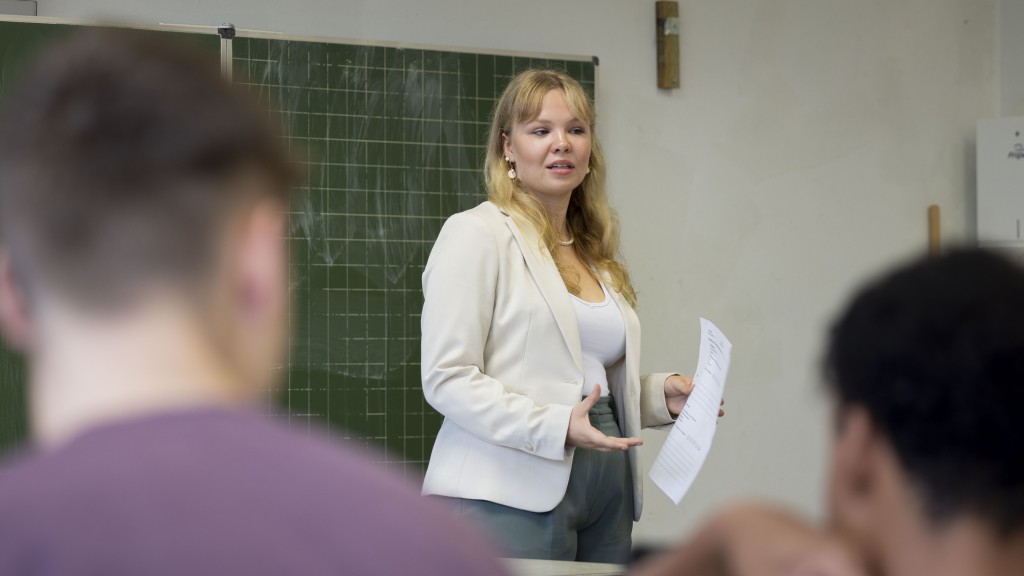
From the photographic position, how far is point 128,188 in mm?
542

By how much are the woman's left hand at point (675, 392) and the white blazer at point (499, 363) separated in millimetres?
252

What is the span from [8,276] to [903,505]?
1.58 feet

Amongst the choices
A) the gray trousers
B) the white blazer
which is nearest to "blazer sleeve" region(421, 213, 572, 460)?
the white blazer

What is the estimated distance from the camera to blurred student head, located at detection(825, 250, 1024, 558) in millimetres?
566

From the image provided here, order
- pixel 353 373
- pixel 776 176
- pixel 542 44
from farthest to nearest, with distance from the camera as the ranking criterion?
pixel 776 176 → pixel 542 44 → pixel 353 373

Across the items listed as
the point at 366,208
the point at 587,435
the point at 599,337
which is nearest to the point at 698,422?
the point at 587,435

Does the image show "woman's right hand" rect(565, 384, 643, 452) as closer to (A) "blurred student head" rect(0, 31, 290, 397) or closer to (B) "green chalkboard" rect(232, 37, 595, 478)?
(B) "green chalkboard" rect(232, 37, 595, 478)

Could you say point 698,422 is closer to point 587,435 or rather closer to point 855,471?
point 587,435

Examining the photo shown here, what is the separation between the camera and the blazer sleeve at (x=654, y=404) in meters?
2.54

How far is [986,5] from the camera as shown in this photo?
178 inches

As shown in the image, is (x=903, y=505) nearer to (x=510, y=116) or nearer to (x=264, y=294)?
(x=264, y=294)

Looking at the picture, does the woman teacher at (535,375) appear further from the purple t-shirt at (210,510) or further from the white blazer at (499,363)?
the purple t-shirt at (210,510)

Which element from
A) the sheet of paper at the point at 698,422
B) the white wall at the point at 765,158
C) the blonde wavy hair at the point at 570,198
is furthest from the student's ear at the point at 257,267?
the white wall at the point at 765,158

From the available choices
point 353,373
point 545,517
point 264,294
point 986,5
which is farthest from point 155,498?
Result: point 986,5
